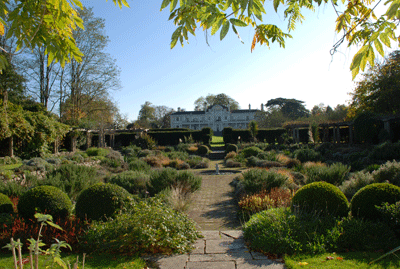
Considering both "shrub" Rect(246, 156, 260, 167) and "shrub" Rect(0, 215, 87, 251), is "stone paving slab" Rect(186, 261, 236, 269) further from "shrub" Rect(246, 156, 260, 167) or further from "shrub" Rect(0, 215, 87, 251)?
"shrub" Rect(246, 156, 260, 167)

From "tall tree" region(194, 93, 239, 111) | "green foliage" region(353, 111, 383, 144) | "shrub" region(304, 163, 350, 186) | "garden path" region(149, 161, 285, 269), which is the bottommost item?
"garden path" region(149, 161, 285, 269)

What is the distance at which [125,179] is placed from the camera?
739cm

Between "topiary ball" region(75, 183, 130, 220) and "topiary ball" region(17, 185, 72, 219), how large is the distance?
0.27m

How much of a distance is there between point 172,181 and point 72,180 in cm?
247

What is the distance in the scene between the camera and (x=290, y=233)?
3732mm

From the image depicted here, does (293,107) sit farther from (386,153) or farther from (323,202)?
(323,202)

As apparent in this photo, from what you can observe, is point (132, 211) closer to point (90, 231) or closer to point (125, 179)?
point (90, 231)

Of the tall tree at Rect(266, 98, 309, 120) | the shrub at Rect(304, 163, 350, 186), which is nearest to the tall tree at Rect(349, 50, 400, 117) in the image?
the shrub at Rect(304, 163, 350, 186)

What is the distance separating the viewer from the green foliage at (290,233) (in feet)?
11.6

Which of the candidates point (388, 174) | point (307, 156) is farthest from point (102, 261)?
point (307, 156)

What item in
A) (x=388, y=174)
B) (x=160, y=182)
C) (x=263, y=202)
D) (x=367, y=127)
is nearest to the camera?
(x=263, y=202)

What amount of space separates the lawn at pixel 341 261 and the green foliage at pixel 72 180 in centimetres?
513

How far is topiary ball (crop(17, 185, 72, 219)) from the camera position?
14.5 feet

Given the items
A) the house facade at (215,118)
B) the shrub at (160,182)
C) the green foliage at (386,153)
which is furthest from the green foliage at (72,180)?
the house facade at (215,118)
